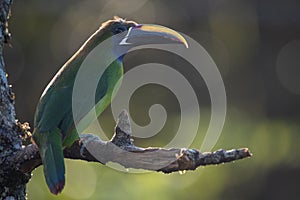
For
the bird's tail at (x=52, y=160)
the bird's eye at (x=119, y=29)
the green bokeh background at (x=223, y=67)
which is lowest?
the green bokeh background at (x=223, y=67)

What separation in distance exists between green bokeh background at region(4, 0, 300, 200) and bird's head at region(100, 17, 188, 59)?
12.0ft

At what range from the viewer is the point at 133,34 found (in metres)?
3.72

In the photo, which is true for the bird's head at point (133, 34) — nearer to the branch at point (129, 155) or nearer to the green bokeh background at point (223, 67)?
the branch at point (129, 155)

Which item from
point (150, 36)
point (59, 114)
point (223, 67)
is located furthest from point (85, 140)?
point (223, 67)

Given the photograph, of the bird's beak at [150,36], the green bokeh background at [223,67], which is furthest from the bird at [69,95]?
the green bokeh background at [223,67]

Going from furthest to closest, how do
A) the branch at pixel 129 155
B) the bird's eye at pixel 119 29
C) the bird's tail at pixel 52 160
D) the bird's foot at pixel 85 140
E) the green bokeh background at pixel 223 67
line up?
the green bokeh background at pixel 223 67 < the bird's eye at pixel 119 29 < the bird's foot at pixel 85 140 < the bird's tail at pixel 52 160 < the branch at pixel 129 155

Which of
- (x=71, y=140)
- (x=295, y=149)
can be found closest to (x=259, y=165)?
(x=295, y=149)

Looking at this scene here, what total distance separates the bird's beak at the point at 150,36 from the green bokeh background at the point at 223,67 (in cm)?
373

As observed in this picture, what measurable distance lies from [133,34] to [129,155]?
0.78m

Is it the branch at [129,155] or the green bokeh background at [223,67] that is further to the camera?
the green bokeh background at [223,67]

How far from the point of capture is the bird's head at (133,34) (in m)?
3.54

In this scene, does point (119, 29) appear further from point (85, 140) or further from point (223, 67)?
point (223, 67)

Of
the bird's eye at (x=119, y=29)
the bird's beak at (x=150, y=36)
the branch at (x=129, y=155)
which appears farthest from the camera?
the bird's eye at (x=119, y=29)

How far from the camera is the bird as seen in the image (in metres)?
3.15
